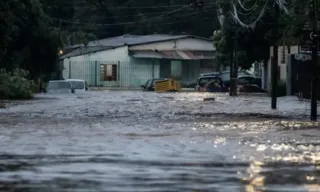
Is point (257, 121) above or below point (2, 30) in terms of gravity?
below

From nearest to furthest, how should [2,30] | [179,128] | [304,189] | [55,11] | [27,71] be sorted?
[304,189]
[179,128]
[2,30]
[27,71]
[55,11]

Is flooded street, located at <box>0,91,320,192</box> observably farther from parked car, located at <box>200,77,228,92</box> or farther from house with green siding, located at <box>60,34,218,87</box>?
house with green siding, located at <box>60,34,218,87</box>

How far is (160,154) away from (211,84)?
49367mm

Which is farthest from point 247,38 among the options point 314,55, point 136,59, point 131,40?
point 314,55

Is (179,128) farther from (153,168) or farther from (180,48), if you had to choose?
(180,48)

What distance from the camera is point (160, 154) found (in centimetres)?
1630

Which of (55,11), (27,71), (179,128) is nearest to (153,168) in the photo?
(179,128)

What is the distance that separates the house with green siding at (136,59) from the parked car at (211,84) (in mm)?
17652

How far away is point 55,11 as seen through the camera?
269 ft

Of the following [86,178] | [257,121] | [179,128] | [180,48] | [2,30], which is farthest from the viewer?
[180,48]

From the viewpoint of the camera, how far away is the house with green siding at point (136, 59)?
86.1 meters

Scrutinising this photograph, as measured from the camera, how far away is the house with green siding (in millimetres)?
86062

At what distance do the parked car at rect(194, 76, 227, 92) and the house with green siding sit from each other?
17652 millimetres

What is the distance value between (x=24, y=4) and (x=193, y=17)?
54.3 meters
